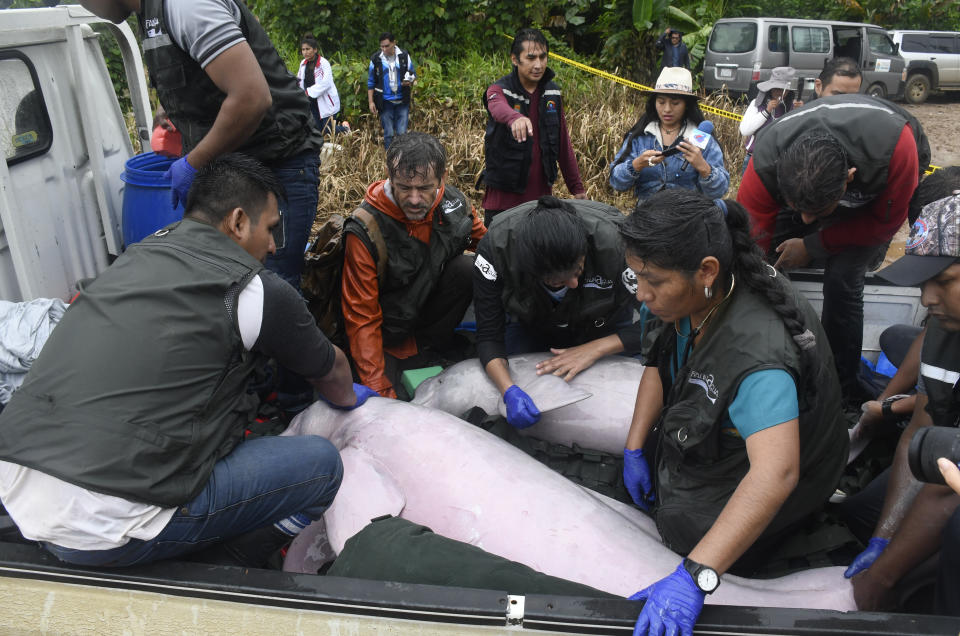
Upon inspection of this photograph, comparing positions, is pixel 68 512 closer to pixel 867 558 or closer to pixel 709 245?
pixel 709 245

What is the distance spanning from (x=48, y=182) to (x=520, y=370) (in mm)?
2325

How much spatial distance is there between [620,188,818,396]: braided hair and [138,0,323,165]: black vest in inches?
65.7

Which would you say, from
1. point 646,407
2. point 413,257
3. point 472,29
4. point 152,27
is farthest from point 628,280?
point 472,29

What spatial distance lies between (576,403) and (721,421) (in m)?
0.92

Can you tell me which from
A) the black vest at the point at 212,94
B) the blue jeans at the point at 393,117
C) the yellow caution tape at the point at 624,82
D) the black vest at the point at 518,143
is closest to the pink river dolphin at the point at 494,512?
the black vest at the point at 212,94

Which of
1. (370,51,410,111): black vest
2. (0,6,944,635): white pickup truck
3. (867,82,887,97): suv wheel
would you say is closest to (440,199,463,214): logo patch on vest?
(0,6,944,635): white pickup truck

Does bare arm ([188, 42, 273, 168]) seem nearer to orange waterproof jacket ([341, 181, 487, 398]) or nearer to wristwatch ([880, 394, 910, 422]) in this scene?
orange waterproof jacket ([341, 181, 487, 398])

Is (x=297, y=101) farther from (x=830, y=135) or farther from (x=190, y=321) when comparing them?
(x=830, y=135)

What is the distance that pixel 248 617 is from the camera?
156cm

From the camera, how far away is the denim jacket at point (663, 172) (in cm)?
377

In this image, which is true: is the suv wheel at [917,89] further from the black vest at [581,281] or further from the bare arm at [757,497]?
the bare arm at [757,497]

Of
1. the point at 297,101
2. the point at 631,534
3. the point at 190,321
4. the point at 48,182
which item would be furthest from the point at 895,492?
the point at 48,182

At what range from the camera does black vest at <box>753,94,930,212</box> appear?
285 centimetres

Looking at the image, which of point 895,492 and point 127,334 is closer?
point 127,334
